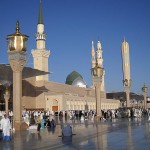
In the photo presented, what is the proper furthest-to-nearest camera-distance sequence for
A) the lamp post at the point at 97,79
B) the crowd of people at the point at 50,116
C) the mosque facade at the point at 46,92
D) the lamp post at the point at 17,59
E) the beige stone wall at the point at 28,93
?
the mosque facade at the point at 46,92 < the beige stone wall at the point at 28,93 < the lamp post at the point at 97,79 < the lamp post at the point at 17,59 < the crowd of people at the point at 50,116

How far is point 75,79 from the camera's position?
7450 centimetres

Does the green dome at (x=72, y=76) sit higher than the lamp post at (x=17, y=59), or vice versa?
the green dome at (x=72, y=76)

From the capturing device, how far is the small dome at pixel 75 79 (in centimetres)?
7289

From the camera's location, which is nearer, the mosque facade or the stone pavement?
the stone pavement

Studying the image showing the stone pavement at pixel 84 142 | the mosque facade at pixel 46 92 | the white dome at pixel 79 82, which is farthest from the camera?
the white dome at pixel 79 82

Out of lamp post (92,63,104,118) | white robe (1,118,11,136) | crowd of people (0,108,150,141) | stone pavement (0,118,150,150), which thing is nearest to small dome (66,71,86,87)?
crowd of people (0,108,150,141)

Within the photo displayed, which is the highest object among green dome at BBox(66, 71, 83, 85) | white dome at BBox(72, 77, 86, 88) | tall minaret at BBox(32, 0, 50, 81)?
tall minaret at BBox(32, 0, 50, 81)

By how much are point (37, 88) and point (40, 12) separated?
58.2ft

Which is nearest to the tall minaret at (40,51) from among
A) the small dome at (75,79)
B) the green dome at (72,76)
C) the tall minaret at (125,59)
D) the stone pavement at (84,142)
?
the tall minaret at (125,59)

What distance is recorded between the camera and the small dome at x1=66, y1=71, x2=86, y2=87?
2870 inches

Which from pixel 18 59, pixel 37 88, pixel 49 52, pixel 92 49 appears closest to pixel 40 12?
pixel 49 52

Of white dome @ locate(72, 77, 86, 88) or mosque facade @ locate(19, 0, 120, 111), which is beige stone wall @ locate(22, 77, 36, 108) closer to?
mosque facade @ locate(19, 0, 120, 111)

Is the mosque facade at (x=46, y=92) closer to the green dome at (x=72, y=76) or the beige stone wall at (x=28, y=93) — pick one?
the beige stone wall at (x=28, y=93)

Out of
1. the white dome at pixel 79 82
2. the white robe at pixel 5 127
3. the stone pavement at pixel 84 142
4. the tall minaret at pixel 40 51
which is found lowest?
the stone pavement at pixel 84 142
